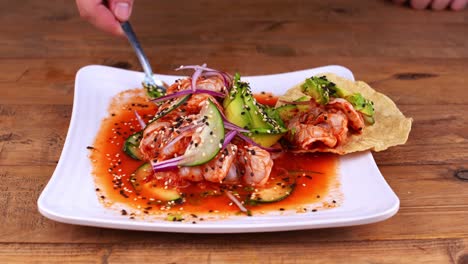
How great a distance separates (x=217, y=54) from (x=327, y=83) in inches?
54.2

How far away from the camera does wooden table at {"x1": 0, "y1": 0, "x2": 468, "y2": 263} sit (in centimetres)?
288

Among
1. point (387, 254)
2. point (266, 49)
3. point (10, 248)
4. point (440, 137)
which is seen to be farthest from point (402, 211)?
point (266, 49)

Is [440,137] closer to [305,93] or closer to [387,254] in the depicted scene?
[305,93]

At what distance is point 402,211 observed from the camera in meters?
3.20

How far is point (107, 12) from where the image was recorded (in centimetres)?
393

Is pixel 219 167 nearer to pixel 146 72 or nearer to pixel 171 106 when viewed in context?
pixel 171 106

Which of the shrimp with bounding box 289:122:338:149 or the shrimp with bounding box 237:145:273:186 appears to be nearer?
the shrimp with bounding box 237:145:273:186

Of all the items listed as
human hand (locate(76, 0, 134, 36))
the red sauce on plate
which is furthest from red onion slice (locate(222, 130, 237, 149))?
human hand (locate(76, 0, 134, 36))

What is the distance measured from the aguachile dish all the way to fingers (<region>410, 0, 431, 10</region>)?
6.98 ft

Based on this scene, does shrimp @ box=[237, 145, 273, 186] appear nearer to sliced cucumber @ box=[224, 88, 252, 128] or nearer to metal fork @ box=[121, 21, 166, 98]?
sliced cucumber @ box=[224, 88, 252, 128]

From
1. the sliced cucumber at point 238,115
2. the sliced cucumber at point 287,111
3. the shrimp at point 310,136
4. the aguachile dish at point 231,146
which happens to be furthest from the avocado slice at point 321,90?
the sliced cucumber at point 238,115

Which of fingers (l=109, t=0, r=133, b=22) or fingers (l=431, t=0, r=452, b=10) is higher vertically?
fingers (l=109, t=0, r=133, b=22)

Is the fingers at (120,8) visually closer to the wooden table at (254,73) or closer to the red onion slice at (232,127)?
the wooden table at (254,73)

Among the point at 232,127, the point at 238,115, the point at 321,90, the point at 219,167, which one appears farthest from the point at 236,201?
the point at 321,90
